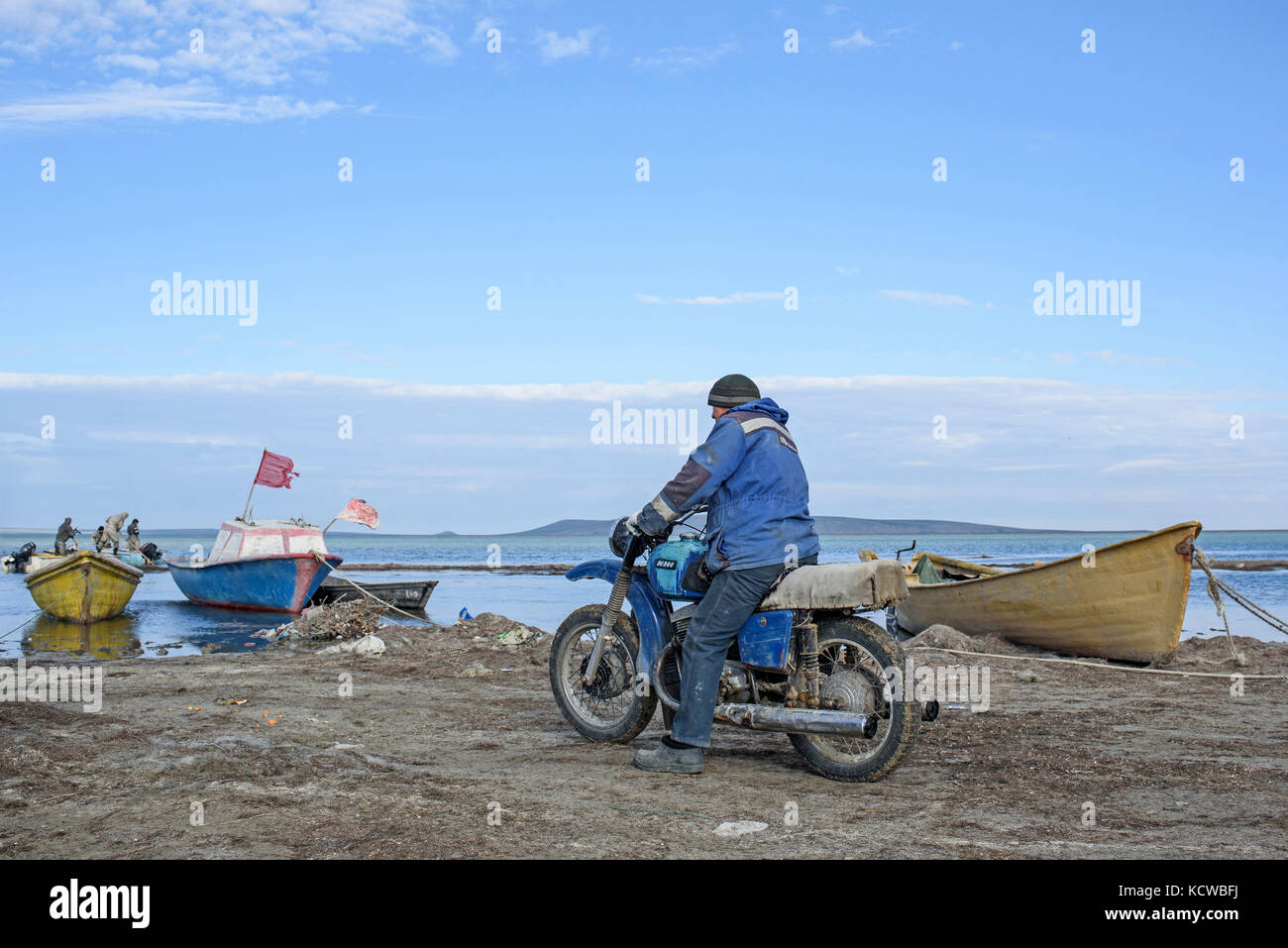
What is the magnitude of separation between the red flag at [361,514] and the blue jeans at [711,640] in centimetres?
1476

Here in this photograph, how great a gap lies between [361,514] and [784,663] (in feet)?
50.2

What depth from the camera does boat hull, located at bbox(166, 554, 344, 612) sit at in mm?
25359

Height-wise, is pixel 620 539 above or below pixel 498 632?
above

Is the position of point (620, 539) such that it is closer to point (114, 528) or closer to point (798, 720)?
point (798, 720)

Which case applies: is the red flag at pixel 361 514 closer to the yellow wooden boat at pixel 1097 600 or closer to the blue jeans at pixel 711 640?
the yellow wooden boat at pixel 1097 600

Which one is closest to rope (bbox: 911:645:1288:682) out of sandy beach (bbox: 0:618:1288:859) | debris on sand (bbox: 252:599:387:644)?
sandy beach (bbox: 0:618:1288:859)

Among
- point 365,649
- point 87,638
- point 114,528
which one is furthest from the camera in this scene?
point 114,528

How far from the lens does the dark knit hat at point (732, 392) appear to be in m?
5.70

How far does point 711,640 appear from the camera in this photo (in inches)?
215

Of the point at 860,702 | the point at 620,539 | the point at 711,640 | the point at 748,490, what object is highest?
the point at 748,490

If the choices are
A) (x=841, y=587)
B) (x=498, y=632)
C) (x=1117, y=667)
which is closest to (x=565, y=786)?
(x=841, y=587)

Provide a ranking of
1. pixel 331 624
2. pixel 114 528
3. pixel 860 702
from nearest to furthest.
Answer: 1. pixel 860 702
2. pixel 331 624
3. pixel 114 528
